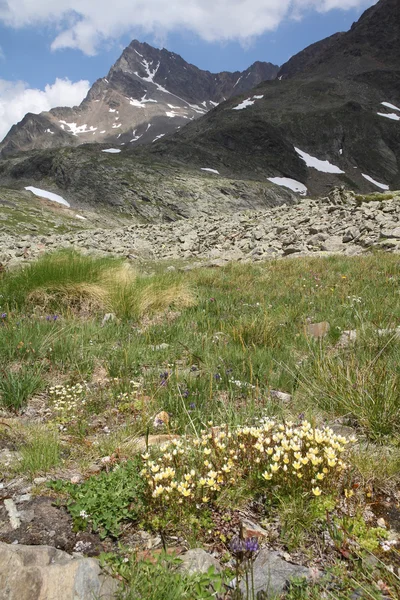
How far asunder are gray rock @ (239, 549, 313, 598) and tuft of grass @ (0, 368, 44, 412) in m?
2.53

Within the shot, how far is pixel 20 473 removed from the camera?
7.85 feet

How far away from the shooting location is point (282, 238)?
20656 millimetres

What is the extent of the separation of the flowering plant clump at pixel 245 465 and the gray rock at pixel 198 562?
0.83 ft

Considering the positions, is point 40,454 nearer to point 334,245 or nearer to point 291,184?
point 334,245

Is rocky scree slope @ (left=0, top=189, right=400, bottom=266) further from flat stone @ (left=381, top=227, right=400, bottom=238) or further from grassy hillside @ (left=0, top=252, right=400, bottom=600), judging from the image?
grassy hillside @ (left=0, top=252, right=400, bottom=600)

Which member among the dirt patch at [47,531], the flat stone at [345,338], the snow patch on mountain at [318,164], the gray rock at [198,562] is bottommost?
the dirt patch at [47,531]

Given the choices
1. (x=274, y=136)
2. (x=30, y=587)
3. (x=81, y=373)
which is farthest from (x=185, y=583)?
(x=274, y=136)

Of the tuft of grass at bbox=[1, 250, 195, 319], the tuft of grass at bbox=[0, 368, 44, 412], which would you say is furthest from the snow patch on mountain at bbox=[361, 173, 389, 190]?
the tuft of grass at bbox=[0, 368, 44, 412]

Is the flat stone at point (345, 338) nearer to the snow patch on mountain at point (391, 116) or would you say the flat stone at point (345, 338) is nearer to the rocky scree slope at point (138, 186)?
the rocky scree slope at point (138, 186)

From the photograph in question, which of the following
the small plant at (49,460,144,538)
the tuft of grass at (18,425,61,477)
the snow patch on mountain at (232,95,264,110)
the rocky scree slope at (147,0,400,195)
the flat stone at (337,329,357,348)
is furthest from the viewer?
the snow patch on mountain at (232,95,264,110)

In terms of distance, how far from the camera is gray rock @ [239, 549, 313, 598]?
1.70m

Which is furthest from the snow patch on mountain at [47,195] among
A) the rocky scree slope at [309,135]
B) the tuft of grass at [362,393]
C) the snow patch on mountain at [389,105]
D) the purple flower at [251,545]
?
the snow patch on mountain at [389,105]

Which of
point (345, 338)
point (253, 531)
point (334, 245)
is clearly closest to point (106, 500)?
point (253, 531)

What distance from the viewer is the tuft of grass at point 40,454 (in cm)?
240
